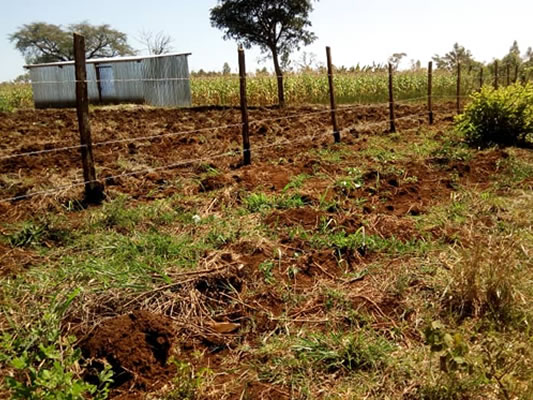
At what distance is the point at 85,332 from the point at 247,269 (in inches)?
47.9

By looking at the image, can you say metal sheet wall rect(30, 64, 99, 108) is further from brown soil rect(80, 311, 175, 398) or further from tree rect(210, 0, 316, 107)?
brown soil rect(80, 311, 175, 398)

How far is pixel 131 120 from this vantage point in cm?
1371

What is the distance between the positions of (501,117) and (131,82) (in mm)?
18263

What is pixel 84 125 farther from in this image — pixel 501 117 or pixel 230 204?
pixel 501 117

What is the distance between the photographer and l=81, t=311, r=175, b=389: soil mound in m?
2.39

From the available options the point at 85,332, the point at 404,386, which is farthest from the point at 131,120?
the point at 404,386

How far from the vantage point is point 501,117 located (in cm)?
815

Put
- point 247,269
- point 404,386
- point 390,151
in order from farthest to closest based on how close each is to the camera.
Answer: point 390,151, point 247,269, point 404,386

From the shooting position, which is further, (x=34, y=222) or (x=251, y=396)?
(x=34, y=222)

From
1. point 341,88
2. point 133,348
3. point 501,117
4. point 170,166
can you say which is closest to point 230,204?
point 170,166

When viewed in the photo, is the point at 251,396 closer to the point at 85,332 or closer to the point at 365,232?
the point at 85,332

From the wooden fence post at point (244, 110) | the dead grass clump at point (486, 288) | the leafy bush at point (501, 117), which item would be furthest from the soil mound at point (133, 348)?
the leafy bush at point (501, 117)

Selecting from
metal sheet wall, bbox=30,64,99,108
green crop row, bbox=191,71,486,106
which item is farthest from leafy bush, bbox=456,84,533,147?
metal sheet wall, bbox=30,64,99,108

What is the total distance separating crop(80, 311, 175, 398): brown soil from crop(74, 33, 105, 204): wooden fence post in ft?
9.90
